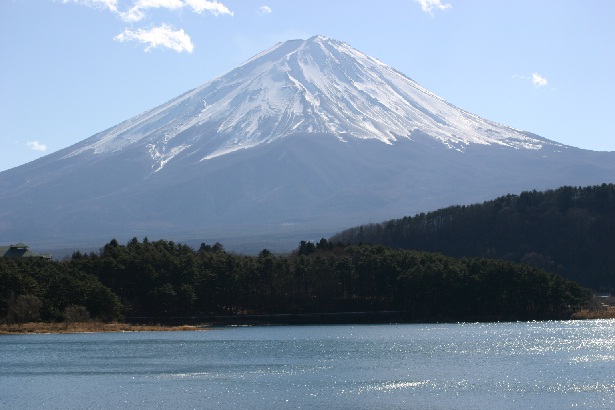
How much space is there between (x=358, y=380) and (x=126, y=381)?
26.0ft

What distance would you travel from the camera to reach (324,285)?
261 feet

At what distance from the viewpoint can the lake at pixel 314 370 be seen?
3509 centimetres

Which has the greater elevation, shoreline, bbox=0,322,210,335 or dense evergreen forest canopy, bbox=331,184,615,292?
dense evergreen forest canopy, bbox=331,184,615,292

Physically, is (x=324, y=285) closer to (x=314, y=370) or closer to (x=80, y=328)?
(x=80, y=328)

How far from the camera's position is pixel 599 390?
3619 cm

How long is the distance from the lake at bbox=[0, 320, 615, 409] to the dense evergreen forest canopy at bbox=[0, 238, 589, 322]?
10.6 metres

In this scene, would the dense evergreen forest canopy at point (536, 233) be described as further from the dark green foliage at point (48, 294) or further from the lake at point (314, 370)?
the dark green foliage at point (48, 294)

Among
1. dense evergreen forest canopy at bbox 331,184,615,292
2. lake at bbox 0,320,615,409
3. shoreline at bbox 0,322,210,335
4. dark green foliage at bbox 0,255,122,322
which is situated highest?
dense evergreen forest canopy at bbox 331,184,615,292

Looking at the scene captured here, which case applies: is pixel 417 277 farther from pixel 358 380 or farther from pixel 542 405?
pixel 542 405

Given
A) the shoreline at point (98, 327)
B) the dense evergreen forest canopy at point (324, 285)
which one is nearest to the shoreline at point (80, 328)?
the shoreline at point (98, 327)

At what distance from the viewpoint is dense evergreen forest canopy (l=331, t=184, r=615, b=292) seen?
100 meters

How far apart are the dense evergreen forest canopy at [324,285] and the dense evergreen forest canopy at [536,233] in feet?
67.5

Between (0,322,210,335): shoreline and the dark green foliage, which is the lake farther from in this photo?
the dark green foliage

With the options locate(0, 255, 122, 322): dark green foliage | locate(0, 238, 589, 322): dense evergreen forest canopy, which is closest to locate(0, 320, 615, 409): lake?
locate(0, 255, 122, 322): dark green foliage
